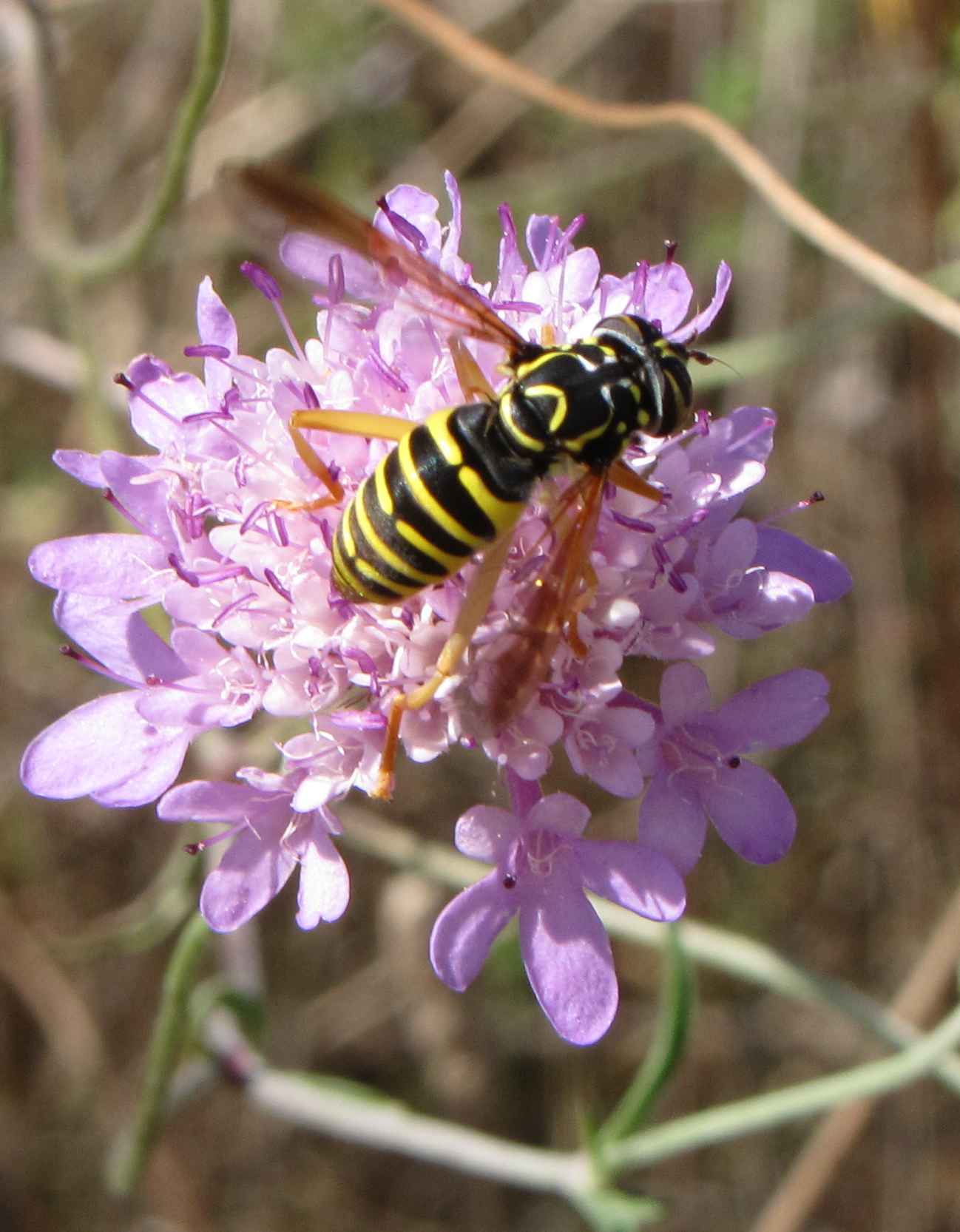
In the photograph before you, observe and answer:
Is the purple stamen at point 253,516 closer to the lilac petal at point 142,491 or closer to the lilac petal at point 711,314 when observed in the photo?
the lilac petal at point 142,491

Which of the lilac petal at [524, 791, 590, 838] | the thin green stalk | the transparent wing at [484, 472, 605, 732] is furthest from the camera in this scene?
the thin green stalk

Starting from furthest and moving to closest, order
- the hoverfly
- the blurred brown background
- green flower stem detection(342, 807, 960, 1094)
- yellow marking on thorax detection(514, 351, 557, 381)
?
the blurred brown background → green flower stem detection(342, 807, 960, 1094) → yellow marking on thorax detection(514, 351, 557, 381) → the hoverfly

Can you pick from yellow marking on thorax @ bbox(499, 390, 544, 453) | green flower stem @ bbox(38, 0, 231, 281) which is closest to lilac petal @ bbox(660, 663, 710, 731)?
yellow marking on thorax @ bbox(499, 390, 544, 453)

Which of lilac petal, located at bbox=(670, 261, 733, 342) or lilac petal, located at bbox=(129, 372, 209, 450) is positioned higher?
lilac petal, located at bbox=(670, 261, 733, 342)

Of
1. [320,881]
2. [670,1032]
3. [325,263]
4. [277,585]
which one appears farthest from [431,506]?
[670,1032]

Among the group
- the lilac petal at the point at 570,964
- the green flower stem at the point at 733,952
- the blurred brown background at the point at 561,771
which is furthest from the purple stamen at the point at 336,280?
the blurred brown background at the point at 561,771

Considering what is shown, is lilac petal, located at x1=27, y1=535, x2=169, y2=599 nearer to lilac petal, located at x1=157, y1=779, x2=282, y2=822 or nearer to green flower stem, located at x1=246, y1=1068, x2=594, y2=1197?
lilac petal, located at x1=157, y1=779, x2=282, y2=822
